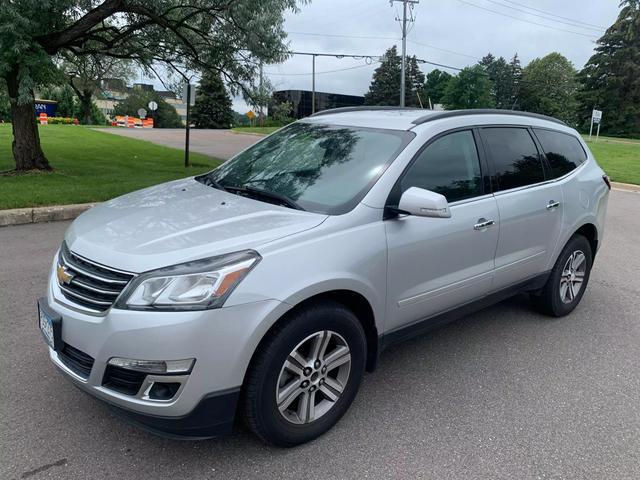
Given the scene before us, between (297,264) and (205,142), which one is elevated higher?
(205,142)

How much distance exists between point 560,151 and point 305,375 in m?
3.27

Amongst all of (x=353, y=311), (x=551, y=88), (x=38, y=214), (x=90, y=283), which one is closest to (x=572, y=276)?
(x=353, y=311)

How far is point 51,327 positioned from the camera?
266 cm

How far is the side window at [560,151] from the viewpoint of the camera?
4.47 m

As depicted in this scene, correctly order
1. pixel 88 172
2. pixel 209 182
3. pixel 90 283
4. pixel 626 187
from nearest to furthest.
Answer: pixel 90 283, pixel 209 182, pixel 88 172, pixel 626 187

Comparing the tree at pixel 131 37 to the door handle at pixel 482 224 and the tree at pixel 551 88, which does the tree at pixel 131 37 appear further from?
the tree at pixel 551 88

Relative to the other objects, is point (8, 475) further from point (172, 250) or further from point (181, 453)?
point (172, 250)

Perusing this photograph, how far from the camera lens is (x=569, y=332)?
14.7 ft

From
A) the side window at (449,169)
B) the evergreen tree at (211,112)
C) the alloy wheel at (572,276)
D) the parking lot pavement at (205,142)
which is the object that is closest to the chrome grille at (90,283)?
the side window at (449,169)

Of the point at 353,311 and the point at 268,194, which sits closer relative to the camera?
the point at 353,311

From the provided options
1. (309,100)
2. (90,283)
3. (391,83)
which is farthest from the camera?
(391,83)

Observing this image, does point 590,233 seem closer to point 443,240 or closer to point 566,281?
point 566,281

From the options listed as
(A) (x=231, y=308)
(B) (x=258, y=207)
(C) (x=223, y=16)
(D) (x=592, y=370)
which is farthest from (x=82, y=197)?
(D) (x=592, y=370)

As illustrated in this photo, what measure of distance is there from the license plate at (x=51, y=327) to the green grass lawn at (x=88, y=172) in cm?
573
